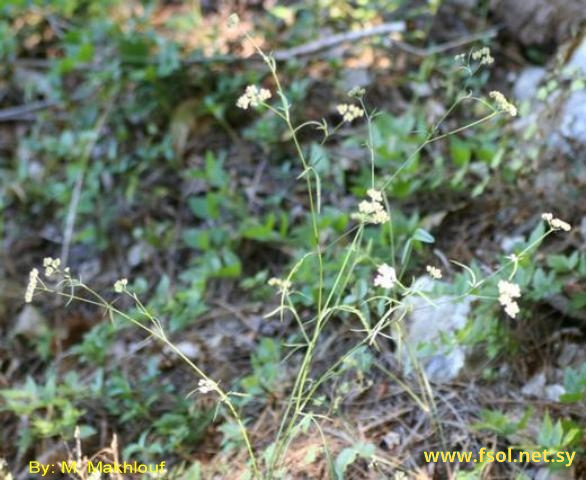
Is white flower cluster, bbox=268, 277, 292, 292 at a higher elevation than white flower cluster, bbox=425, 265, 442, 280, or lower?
lower

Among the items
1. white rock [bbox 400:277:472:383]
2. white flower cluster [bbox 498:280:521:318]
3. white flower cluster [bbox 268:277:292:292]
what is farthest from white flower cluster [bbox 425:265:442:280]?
white rock [bbox 400:277:472:383]

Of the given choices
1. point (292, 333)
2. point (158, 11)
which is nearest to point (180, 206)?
point (292, 333)

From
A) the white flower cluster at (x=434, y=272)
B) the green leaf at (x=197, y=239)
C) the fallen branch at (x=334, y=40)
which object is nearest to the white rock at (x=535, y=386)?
the white flower cluster at (x=434, y=272)

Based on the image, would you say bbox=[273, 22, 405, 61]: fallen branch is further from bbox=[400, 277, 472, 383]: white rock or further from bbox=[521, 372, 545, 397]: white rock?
bbox=[521, 372, 545, 397]: white rock

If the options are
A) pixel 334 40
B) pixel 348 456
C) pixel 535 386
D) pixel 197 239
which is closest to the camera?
pixel 348 456

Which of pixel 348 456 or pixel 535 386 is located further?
pixel 535 386

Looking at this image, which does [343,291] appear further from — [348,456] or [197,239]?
[197,239]

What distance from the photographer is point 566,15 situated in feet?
10.0

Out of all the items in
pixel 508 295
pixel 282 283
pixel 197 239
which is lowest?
pixel 197 239

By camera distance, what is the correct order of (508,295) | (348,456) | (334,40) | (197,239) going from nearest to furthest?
(508,295) < (348,456) < (197,239) < (334,40)

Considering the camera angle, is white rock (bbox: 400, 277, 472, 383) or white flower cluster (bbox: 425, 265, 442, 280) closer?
white flower cluster (bbox: 425, 265, 442, 280)

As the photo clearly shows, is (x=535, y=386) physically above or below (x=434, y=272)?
below

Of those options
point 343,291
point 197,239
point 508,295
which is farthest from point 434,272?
point 197,239

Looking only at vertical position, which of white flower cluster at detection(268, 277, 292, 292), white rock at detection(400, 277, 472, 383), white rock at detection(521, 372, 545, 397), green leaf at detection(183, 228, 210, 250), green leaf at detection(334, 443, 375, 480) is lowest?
green leaf at detection(183, 228, 210, 250)
